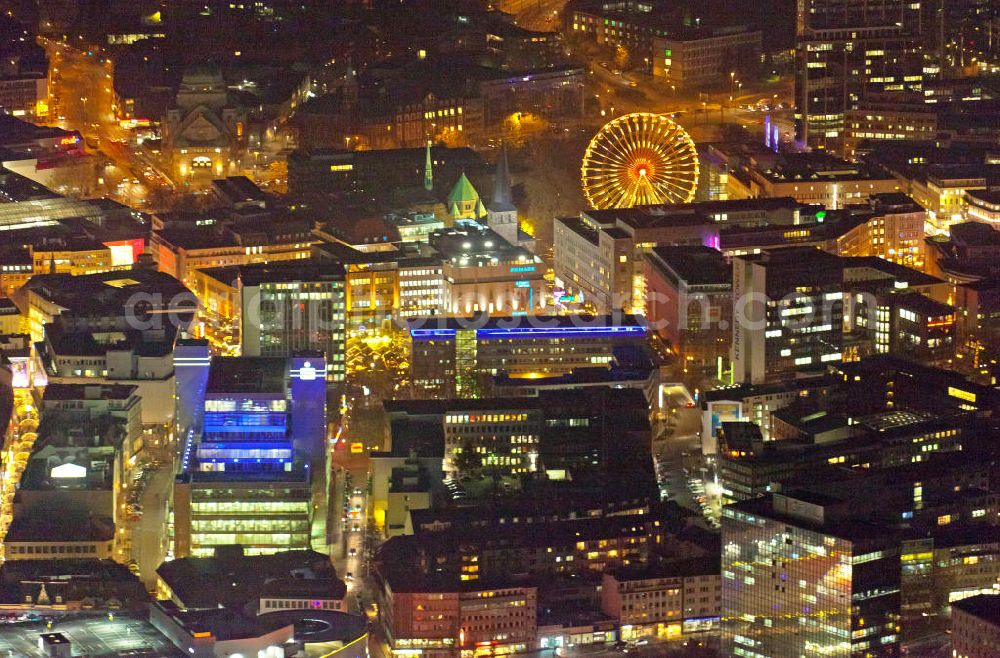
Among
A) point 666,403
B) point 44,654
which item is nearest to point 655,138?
point 666,403

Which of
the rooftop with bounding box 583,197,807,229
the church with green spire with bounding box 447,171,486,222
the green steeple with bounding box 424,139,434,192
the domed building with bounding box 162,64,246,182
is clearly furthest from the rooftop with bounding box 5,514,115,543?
the domed building with bounding box 162,64,246,182

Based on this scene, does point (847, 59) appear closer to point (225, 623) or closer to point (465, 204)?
point (465, 204)

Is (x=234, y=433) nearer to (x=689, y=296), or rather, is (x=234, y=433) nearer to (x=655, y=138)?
(x=689, y=296)

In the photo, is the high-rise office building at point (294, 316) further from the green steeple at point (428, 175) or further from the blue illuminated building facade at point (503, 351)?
the green steeple at point (428, 175)

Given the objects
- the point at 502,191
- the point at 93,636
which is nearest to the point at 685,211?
the point at 502,191

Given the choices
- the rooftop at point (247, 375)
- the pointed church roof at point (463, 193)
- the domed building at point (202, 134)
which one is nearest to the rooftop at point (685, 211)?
the pointed church roof at point (463, 193)

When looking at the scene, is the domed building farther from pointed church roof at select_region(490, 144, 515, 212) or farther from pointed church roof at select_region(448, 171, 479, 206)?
pointed church roof at select_region(490, 144, 515, 212)
